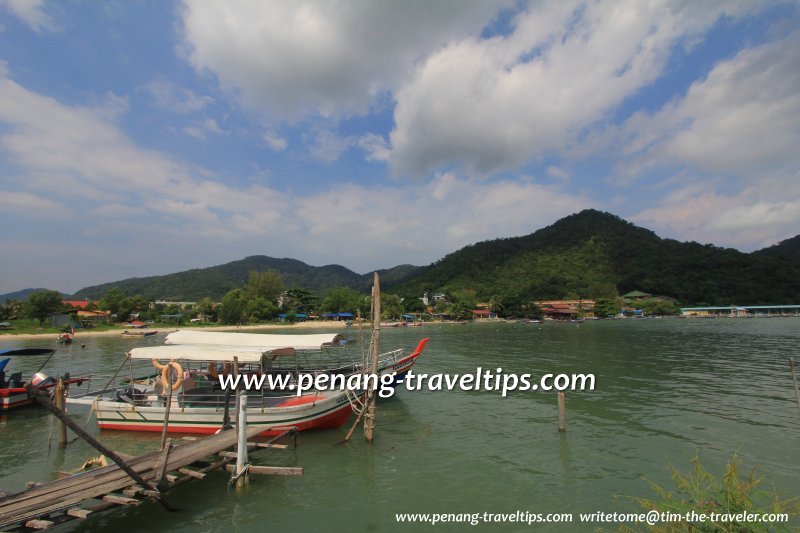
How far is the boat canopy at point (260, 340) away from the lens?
1692 centimetres

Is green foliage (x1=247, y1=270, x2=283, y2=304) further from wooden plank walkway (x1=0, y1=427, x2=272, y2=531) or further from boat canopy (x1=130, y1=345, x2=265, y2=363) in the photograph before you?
wooden plank walkway (x1=0, y1=427, x2=272, y2=531)

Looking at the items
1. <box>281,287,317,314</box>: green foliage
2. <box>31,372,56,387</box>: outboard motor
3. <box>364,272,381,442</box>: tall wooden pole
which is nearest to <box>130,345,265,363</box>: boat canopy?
<box>364,272,381,442</box>: tall wooden pole

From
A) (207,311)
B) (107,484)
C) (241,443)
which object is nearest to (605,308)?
(207,311)

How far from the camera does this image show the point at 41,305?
83188 mm

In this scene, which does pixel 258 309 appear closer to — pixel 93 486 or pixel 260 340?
pixel 260 340

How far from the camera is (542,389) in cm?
2470

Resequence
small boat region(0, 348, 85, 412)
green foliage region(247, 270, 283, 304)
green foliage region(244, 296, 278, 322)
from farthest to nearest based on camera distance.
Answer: green foliage region(247, 270, 283, 304)
green foliage region(244, 296, 278, 322)
small boat region(0, 348, 85, 412)

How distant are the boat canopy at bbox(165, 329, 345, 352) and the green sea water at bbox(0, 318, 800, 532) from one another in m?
3.65

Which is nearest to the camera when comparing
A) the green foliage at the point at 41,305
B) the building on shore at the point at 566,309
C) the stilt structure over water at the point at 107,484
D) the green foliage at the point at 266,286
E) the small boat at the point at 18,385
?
the stilt structure over water at the point at 107,484

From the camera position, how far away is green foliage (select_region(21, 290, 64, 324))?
273ft

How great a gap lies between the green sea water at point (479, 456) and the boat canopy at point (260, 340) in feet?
12.0

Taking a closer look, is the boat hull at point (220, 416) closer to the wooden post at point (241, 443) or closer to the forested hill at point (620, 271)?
the wooden post at point (241, 443)

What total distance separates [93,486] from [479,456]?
10.8m

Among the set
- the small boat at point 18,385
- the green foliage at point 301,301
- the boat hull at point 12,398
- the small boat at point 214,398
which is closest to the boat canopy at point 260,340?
the small boat at point 214,398
